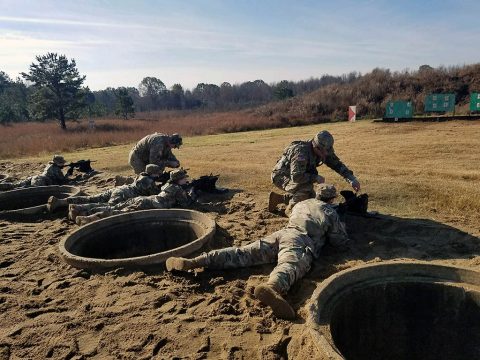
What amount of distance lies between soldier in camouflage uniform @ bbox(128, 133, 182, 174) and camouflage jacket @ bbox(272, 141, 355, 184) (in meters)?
2.83

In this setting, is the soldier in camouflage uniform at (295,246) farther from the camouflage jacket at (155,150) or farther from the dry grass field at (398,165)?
the camouflage jacket at (155,150)

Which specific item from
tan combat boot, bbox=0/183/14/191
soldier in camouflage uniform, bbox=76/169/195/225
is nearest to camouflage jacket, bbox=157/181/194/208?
soldier in camouflage uniform, bbox=76/169/195/225

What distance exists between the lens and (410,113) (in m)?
21.2

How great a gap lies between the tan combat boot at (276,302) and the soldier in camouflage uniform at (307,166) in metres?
2.60

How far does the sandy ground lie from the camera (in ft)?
10.7

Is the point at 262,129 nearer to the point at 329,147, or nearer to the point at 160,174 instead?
the point at 160,174

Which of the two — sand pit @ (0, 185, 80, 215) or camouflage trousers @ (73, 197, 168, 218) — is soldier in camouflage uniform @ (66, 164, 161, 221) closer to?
camouflage trousers @ (73, 197, 168, 218)

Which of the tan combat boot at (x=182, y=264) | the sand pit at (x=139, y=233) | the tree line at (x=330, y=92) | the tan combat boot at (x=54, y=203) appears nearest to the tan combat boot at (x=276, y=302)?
the tan combat boot at (x=182, y=264)

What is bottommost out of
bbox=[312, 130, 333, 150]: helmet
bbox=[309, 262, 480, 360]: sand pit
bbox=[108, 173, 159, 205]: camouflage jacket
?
bbox=[309, 262, 480, 360]: sand pit

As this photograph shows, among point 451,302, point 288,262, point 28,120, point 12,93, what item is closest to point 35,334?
point 288,262

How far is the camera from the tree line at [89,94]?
33.2 metres

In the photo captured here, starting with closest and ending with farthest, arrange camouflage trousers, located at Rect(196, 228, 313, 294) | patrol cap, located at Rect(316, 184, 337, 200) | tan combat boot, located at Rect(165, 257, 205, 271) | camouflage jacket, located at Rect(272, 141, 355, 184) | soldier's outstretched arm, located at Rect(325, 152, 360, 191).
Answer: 1. camouflage trousers, located at Rect(196, 228, 313, 294)
2. tan combat boot, located at Rect(165, 257, 205, 271)
3. patrol cap, located at Rect(316, 184, 337, 200)
4. camouflage jacket, located at Rect(272, 141, 355, 184)
5. soldier's outstretched arm, located at Rect(325, 152, 360, 191)

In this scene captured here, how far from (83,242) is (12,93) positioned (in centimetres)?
6332

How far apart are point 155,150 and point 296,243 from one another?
4.75 metres
